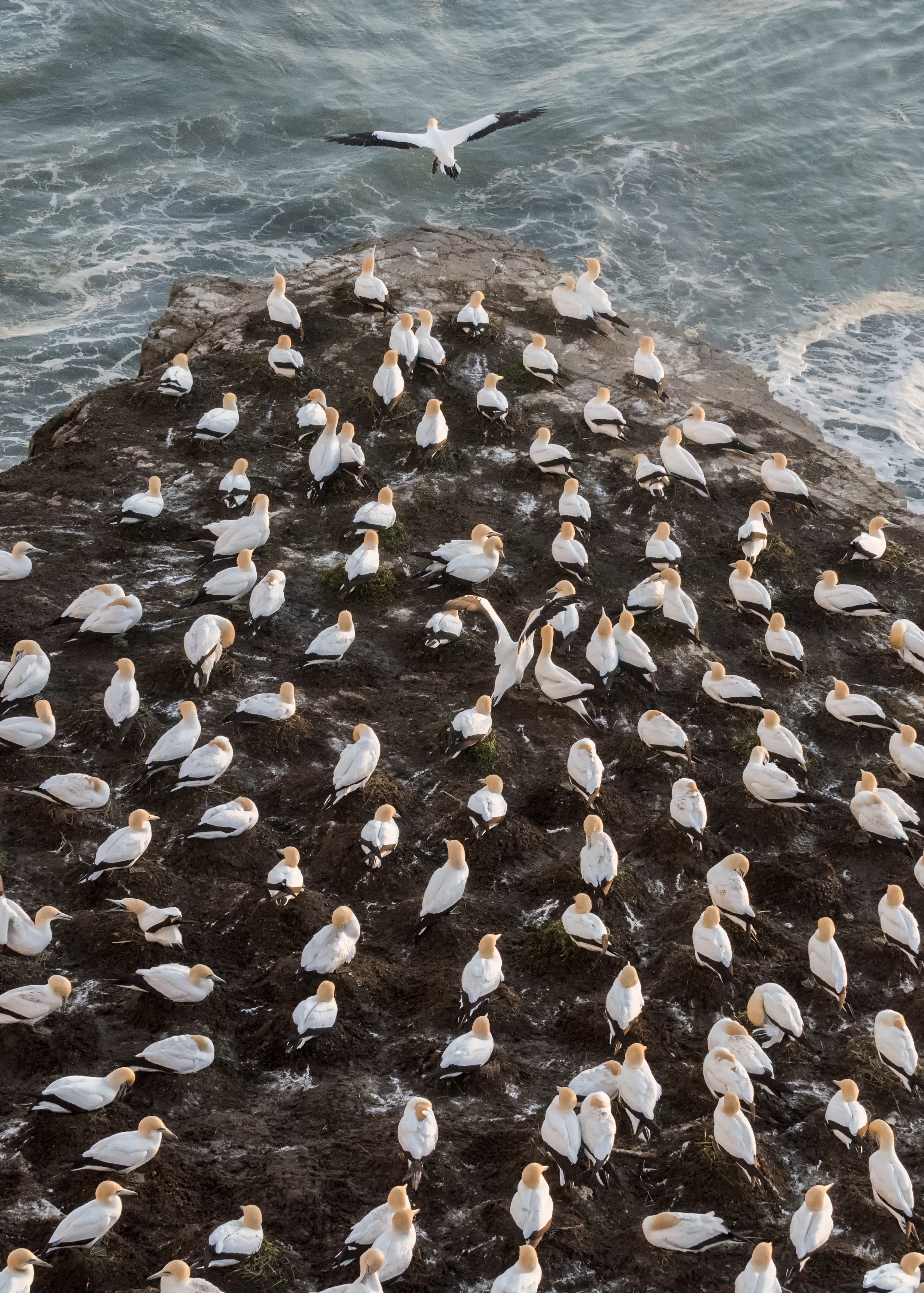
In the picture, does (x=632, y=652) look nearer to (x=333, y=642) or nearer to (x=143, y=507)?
(x=333, y=642)

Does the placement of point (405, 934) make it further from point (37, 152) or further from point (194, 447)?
point (37, 152)

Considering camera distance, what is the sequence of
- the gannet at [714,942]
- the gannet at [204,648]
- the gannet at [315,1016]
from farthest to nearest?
the gannet at [204,648] < the gannet at [714,942] < the gannet at [315,1016]

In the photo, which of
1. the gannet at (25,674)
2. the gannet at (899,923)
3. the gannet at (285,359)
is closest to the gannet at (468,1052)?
the gannet at (899,923)

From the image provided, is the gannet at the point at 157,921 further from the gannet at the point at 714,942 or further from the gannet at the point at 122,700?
the gannet at the point at 714,942

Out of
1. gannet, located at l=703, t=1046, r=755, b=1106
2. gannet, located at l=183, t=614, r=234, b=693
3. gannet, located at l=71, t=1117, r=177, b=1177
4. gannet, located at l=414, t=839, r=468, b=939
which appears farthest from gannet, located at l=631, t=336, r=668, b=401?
gannet, located at l=71, t=1117, r=177, b=1177

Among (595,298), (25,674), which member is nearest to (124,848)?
(25,674)

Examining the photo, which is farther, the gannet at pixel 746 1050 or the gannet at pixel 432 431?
the gannet at pixel 432 431
